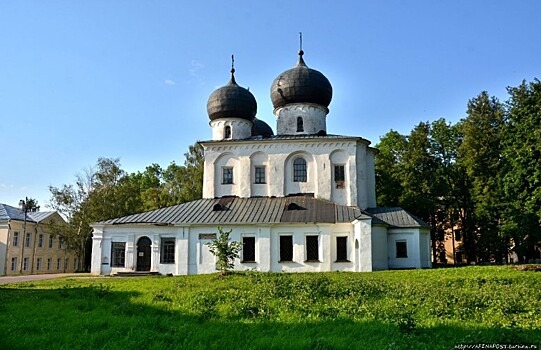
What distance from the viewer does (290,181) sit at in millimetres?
28922

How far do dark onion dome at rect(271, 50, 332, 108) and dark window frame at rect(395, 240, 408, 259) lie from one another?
1065 cm

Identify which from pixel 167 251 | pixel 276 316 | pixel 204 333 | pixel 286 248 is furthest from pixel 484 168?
pixel 204 333

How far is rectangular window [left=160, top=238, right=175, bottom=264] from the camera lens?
25938 millimetres

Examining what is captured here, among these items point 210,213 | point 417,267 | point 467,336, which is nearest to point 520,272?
point 417,267

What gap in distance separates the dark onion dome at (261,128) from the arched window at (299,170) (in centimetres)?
905

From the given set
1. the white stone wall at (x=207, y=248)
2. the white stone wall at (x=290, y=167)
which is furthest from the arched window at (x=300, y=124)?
the white stone wall at (x=207, y=248)

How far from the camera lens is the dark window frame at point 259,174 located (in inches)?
1154

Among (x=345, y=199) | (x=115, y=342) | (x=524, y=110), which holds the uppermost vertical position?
(x=524, y=110)

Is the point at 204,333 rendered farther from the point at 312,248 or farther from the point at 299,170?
the point at 299,170

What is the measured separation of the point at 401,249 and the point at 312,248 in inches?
182

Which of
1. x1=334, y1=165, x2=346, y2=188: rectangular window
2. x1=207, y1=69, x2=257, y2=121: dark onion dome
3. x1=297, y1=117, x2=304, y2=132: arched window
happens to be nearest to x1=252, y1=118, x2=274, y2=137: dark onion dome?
x1=207, y1=69, x2=257, y2=121: dark onion dome

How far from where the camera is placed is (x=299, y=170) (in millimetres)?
28984

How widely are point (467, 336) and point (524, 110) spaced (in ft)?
80.0

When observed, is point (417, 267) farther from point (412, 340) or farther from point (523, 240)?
point (412, 340)
